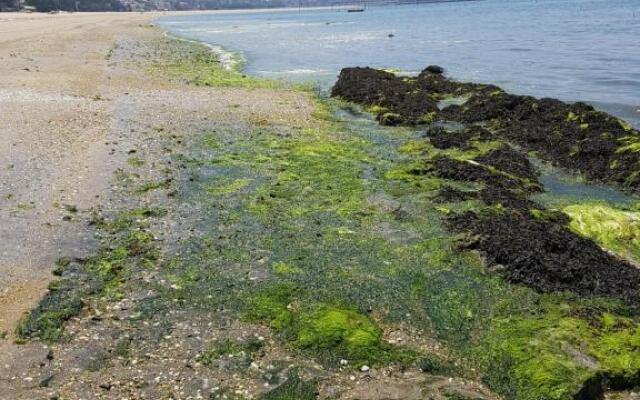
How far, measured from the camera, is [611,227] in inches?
384

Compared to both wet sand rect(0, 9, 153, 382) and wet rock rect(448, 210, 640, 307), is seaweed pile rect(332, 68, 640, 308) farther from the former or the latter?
wet sand rect(0, 9, 153, 382)

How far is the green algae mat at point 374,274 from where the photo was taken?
6.28 m

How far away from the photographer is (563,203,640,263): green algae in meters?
9.33

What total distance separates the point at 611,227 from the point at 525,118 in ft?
30.1

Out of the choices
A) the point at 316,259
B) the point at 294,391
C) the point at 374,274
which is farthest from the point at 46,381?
the point at 374,274

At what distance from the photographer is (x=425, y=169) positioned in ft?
43.0

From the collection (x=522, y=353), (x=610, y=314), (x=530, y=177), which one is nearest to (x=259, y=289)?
(x=522, y=353)

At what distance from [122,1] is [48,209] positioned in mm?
197552

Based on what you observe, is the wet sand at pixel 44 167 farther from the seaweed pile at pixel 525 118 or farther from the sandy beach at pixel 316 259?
the seaweed pile at pixel 525 118

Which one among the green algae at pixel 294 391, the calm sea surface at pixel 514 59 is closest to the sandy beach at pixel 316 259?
the green algae at pixel 294 391

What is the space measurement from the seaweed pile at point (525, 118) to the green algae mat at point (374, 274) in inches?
39.7

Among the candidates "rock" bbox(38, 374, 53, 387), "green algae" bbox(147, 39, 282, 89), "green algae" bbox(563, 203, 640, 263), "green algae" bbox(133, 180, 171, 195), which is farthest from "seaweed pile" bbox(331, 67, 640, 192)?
"rock" bbox(38, 374, 53, 387)

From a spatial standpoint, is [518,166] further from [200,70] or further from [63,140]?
[200,70]

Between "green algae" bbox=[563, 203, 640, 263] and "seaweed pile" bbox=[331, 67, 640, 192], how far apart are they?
2.81 meters
